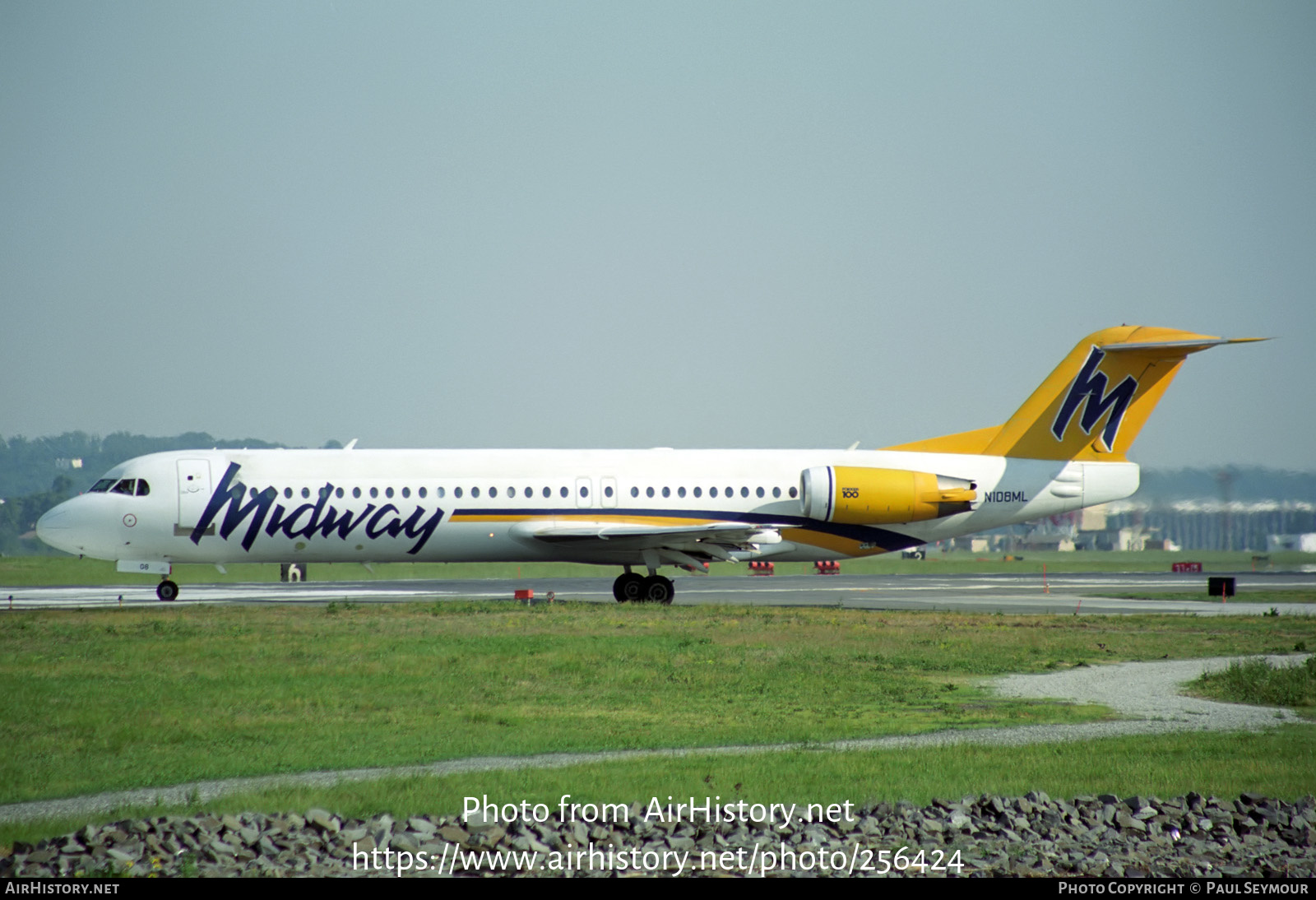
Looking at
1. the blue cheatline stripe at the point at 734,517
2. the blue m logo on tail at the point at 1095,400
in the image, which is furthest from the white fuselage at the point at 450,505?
the blue m logo on tail at the point at 1095,400

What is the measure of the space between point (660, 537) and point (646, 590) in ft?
5.63

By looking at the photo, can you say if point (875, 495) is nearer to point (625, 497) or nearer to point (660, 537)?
point (660, 537)

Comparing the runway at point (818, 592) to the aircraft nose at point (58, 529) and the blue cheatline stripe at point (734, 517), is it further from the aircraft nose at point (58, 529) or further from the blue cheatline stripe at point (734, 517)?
the blue cheatline stripe at point (734, 517)

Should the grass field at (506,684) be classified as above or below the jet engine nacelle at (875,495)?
below

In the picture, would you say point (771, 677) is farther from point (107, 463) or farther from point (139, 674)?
point (107, 463)

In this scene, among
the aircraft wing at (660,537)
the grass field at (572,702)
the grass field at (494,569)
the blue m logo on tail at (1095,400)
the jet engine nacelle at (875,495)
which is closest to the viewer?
the grass field at (572,702)

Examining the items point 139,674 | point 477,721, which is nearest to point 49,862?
point 477,721

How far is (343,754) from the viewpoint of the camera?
11398 millimetres

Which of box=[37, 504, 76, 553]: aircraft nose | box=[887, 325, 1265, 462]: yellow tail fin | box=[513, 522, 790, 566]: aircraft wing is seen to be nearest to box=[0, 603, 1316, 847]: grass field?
box=[513, 522, 790, 566]: aircraft wing

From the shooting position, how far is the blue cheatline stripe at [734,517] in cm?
2988

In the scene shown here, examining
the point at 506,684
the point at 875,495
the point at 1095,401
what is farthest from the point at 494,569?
the point at 506,684

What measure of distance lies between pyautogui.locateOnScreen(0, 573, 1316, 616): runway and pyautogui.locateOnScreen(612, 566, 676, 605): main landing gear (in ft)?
2.14

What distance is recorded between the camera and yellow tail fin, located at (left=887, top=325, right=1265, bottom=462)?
31.4 metres

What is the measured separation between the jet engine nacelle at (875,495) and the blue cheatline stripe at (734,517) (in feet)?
1.16
